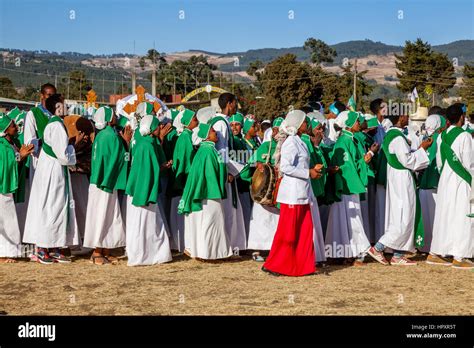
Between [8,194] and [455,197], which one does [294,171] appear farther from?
[8,194]

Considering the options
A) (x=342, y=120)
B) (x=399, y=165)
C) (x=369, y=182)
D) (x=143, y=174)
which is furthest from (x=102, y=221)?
(x=399, y=165)

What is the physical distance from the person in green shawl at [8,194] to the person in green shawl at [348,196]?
4158 millimetres

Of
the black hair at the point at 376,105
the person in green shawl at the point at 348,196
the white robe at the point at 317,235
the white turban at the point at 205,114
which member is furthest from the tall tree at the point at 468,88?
the white robe at the point at 317,235

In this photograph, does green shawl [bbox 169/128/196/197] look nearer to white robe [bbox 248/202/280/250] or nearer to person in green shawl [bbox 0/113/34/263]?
white robe [bbox 248/202/280/250]

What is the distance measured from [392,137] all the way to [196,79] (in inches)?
3038

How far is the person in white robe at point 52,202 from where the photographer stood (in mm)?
9352

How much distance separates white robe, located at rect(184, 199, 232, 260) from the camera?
9.41 metres

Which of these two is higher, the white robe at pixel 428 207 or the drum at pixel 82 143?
the drum at pixel 82 143

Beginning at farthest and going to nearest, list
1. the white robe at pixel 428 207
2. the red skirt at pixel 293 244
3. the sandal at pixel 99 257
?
the white robe at pixel 428 207 < the sandal at pixel 99 257 < the red skirt at pixel 293 244

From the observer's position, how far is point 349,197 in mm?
9445

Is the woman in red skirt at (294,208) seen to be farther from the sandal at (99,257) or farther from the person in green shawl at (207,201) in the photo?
the sandal at (99,257)

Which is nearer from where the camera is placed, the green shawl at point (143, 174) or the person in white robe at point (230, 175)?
the green shawl at point (143, 174)

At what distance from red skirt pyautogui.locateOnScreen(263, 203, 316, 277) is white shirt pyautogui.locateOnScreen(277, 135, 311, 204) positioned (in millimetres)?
107

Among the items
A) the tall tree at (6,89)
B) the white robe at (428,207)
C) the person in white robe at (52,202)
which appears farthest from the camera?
the tall tree at (6,89)
